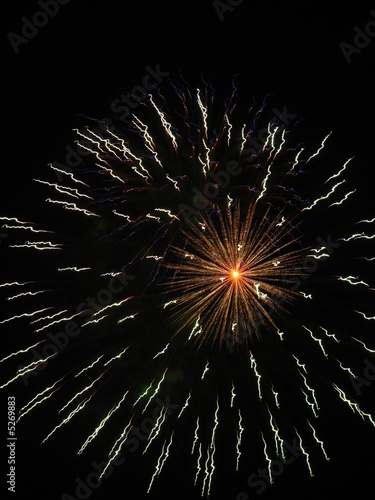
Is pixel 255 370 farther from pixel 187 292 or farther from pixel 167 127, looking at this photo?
pixel 167 127

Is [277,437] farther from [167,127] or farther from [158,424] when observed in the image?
[167,127]

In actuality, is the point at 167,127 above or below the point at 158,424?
above

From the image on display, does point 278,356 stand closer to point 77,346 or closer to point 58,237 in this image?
point 77,346

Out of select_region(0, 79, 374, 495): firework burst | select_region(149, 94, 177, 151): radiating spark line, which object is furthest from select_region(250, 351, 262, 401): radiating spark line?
select_region(149, 94, 177, 151): radiating spark line

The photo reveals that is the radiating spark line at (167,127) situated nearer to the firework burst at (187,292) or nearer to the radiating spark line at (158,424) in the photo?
the firework burst at (187,292)

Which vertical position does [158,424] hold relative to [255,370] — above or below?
below

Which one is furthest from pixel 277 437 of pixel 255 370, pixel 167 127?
pixel 167 127

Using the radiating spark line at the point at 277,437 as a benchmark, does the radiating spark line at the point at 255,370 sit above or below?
above

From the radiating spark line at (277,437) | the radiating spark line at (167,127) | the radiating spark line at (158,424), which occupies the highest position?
the radiating spark line at (167,127)

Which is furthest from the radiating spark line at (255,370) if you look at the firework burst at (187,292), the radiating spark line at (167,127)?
the radiating spark line at (167,127)

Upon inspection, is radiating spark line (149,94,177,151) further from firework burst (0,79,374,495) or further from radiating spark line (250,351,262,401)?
radiating spark line (250,351,262,401)

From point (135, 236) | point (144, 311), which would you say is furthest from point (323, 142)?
point (144, 311)
